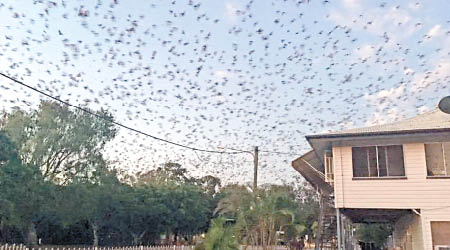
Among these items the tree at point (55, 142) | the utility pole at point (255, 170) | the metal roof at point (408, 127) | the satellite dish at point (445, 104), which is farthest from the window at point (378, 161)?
the tree at point (55, 142)

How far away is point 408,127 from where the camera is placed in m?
14.2

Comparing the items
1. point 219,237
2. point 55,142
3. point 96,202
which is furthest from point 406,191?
point 55,142

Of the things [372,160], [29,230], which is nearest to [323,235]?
[372,160]

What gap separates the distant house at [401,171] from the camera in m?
13.7

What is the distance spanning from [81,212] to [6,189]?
6.07 metres

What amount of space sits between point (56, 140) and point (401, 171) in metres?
22.1

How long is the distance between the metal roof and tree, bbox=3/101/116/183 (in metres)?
17.5

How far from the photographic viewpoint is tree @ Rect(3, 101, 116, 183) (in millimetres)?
27516

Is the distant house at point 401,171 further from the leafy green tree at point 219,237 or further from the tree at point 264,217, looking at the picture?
the tree at point 264,217

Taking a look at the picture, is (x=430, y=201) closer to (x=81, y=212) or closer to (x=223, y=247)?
(x=223, y=247)

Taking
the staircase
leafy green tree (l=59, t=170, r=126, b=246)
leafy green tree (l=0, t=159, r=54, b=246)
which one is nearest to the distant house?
the staircase

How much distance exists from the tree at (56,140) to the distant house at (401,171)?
689 inches

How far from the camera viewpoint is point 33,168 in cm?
2328

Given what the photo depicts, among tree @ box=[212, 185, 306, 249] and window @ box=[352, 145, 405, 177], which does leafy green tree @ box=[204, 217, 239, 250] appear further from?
window @ box=[352, 145, 405, 177]
